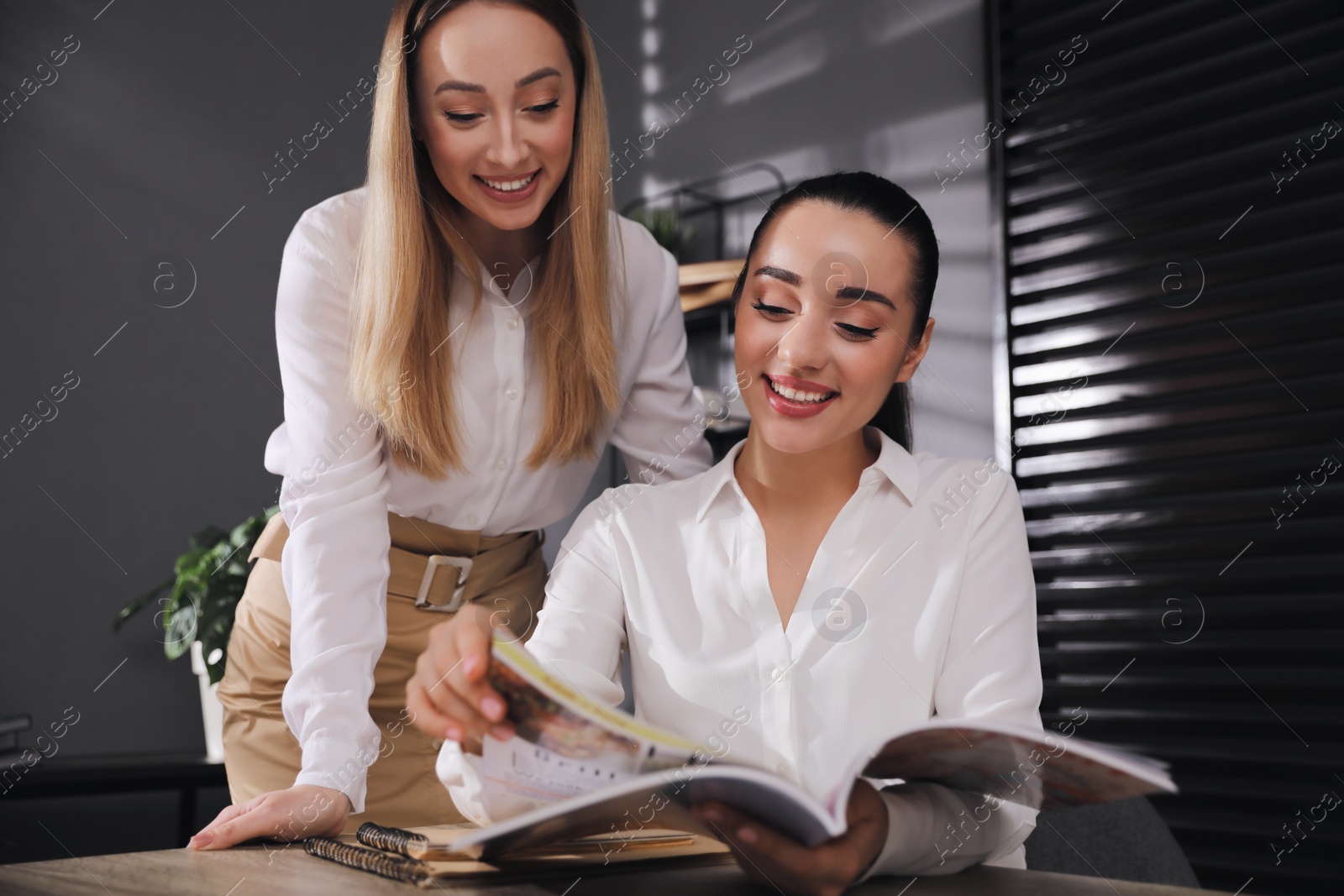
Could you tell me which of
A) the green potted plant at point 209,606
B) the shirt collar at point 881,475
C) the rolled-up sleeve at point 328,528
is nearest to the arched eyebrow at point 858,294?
the shirt collar at point 881,475

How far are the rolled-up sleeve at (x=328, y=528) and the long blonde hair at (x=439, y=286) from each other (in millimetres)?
42

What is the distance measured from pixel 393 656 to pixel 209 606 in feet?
4.85

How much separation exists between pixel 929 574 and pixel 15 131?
3.01m

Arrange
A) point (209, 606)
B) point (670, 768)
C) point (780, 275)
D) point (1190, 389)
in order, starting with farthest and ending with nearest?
point (209, 606) → point (1190, 389) → point (780, 275) → point (670, 768)

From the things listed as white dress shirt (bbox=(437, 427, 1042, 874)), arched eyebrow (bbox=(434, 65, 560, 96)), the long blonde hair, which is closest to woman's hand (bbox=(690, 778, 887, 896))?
white dress shirt (bbox=(437, 427, 1042, 874))

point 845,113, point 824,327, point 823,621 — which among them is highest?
point 845,113

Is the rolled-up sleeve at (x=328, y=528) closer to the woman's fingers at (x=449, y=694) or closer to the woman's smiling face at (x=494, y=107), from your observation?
the woman's smiling face at (x=494, y=107)

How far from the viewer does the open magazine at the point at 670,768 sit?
588 mm

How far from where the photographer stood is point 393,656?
1491 millimetres

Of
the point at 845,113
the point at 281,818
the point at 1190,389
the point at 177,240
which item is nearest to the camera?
the point at 281,818

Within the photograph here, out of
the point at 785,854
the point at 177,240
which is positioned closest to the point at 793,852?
the point at 785,854

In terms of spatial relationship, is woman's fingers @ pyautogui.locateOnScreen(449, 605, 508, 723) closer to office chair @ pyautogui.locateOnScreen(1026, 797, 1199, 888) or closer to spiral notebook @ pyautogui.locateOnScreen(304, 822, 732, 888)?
spiral notebook @ pyautogui.locateOnScreen(304, 822, 732, 888)

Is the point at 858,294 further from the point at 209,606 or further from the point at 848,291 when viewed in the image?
the point at 209,606

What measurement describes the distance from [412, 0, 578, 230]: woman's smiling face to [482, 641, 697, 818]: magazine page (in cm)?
76
